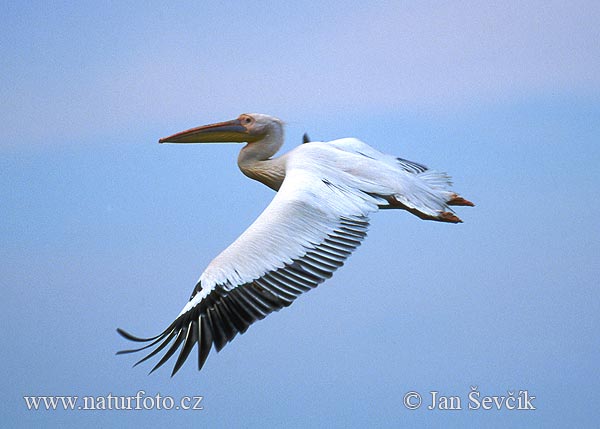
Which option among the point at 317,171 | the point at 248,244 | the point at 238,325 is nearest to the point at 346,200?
the point at 317,171

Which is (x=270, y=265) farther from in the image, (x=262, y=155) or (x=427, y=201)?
(x=262, y=155)

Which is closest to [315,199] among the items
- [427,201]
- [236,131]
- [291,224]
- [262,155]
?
[291,224]

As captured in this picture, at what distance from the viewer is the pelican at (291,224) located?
614cm

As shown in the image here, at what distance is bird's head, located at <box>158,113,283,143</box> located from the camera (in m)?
7.91

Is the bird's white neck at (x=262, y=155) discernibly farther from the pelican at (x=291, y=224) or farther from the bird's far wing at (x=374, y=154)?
the bird's far wing at (x=374, y=154)

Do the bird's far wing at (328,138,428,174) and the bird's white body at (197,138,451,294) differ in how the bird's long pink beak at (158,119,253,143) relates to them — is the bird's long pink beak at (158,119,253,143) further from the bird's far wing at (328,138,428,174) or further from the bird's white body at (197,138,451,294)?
the bird's far wing at (328,138,428,174)

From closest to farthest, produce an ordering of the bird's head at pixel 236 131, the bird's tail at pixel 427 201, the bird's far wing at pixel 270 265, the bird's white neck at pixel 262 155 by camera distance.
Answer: the bird's far wing at pixel 270 265, the bird's tail at pixel 427 201, the bird's white neck at pixel 262 155, the bird's head at pixel 236 131

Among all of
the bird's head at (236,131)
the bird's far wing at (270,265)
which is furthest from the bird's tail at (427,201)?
the bird's head at (236,131)

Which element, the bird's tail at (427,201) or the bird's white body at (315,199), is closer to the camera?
the bird's white body at (315,199)

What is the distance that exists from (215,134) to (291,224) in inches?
69.6

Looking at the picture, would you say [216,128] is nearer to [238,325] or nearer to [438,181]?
[438,181]

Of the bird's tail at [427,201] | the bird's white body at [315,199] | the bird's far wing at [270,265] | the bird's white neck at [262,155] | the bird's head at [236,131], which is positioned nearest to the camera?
the bird's far wing at [270,265]

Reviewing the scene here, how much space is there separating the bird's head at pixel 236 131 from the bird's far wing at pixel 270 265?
3.73 ft

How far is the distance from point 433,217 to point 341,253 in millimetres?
1063
